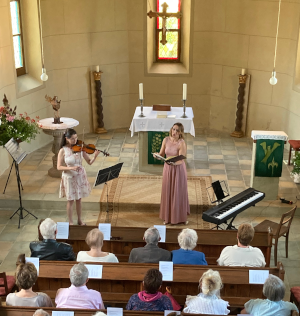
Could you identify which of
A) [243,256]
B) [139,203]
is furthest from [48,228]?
[139,203]

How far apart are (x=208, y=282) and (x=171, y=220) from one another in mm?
3617

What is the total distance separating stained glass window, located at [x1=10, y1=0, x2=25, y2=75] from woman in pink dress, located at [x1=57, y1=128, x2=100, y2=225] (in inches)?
185

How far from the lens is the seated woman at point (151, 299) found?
4.06 metres

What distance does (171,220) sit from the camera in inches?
302

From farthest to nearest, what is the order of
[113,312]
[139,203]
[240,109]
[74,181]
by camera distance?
[240,109], [139,203], [74,181], [113,312]

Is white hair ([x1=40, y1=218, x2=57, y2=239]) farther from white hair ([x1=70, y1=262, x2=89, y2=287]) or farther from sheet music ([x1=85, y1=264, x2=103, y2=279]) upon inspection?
white hair ([x1=70, y1=262, x2=89, y2=287])

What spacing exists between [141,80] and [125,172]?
3506 mm

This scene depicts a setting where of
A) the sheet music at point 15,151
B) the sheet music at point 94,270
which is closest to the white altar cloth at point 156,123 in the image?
the sheet music at point 15,151

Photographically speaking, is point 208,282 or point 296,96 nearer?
point 208,282

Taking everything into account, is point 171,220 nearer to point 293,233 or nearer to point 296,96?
point 293,233

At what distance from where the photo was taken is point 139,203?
8.28m

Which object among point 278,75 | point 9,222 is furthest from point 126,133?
point 9,222

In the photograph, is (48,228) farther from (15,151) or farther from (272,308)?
(15,151)

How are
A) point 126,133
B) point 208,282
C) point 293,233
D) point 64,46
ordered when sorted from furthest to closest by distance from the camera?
point 126,133 < point 64,46 < point 293,233 < point 208,282
